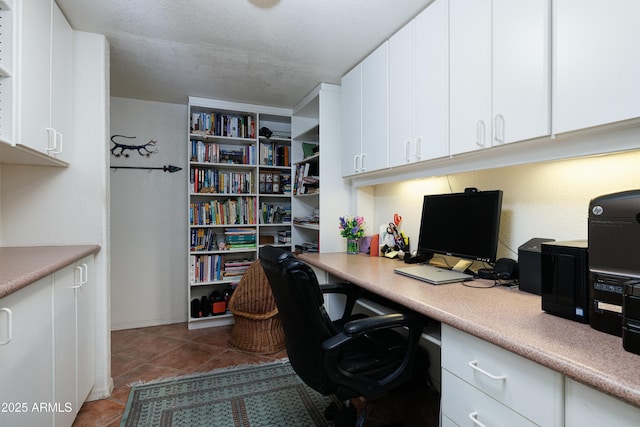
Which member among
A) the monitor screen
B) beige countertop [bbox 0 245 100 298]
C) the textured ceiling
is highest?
the textured ceiling

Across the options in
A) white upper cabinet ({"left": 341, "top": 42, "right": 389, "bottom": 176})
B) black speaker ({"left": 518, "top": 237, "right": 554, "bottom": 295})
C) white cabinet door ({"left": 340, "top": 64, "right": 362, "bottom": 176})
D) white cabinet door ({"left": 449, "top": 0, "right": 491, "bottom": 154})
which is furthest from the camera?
white cabinet door ({"left": 340, "top": 64, "right": 362, "bottom": 176})

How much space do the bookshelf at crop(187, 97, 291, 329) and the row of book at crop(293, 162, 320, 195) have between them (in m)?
0.25

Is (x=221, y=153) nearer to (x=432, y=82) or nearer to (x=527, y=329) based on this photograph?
(x=432, y=82)

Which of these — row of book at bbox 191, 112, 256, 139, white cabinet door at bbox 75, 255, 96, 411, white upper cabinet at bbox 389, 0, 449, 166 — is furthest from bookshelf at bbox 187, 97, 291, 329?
white upper cabinet at bbox 389, 0, 449, 166

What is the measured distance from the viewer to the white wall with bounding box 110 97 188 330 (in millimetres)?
3234

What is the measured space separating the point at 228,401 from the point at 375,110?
2.15 m

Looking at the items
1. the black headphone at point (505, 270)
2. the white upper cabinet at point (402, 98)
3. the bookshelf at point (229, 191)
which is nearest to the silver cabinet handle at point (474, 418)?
the black headphone at point (505, 270)

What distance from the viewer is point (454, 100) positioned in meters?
1.56

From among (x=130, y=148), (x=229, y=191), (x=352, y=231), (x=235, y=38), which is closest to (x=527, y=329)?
(x=352, y=231)

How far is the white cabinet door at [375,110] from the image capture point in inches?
82.7

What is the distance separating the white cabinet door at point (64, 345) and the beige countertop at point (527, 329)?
143 centimetres

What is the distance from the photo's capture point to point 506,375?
0.90 meters

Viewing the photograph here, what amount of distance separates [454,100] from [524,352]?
120 centimetres

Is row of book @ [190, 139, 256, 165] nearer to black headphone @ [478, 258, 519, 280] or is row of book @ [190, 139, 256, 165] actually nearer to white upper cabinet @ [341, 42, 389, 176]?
white upper cabinet @ [341, 42, 389, 176]
